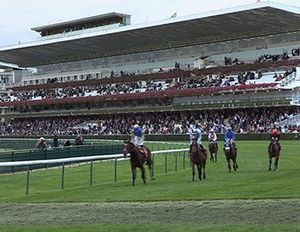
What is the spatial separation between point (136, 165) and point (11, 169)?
268 inches

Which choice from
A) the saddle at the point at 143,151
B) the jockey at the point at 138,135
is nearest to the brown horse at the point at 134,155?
the saddle at the point at 143,151

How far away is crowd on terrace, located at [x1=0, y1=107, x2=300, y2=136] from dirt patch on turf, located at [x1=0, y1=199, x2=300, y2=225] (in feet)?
97.0

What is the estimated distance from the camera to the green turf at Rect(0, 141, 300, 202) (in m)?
14.9

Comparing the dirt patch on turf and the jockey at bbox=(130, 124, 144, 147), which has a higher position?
the jockey at bbox=(130, 124, 144, 147)

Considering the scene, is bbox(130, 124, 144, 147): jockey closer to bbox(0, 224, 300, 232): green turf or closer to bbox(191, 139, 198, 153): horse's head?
bbox(191, 139, 198, 153): horse's head

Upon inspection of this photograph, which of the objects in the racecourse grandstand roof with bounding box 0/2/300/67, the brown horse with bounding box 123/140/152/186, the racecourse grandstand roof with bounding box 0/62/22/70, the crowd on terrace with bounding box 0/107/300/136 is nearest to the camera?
the brown horse with bounding box 123/140/152/186

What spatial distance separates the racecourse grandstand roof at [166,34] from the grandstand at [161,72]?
112mm

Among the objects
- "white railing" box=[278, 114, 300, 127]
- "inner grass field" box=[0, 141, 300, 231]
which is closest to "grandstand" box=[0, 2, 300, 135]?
"white railing" box=[278, 114, 300, 127]

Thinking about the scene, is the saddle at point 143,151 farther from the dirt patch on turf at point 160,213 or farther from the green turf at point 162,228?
the green turf at point 162,228

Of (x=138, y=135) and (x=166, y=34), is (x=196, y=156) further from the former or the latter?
(x=166, y=34)

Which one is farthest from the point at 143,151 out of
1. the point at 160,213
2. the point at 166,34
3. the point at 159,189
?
the point at 166,34

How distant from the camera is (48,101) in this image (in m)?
76.7

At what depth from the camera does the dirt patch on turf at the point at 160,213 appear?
1113cm

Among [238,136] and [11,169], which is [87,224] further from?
[238,136]
